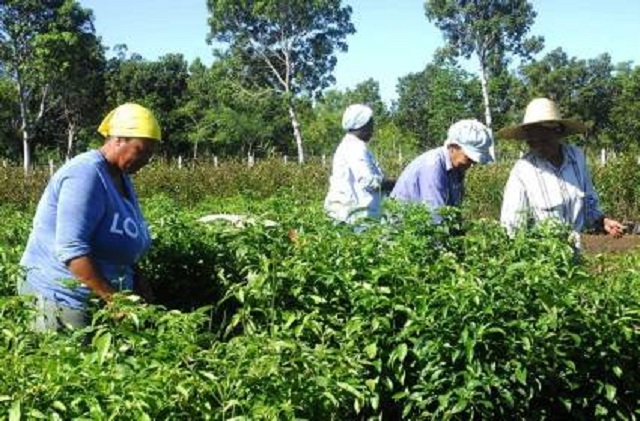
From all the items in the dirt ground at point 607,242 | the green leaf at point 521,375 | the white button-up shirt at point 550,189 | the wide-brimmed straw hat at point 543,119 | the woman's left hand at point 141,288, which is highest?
the wide-brimmed straw hat at point 543,119

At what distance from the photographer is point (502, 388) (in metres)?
2.79

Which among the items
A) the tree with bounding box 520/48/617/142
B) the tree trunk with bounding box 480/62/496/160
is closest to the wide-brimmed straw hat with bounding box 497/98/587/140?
the tree trunk with bounding box 480/62/496/160

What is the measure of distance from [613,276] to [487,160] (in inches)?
39.5

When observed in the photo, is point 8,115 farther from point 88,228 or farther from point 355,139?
point 88,228

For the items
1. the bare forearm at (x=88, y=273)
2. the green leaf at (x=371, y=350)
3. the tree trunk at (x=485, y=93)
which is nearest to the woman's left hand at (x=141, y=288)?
the bare forearm at (x=88, y=273)

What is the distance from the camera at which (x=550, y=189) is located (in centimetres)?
452

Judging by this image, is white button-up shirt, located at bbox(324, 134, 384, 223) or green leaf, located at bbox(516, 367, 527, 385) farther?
white button-up shirt, located at bbox(324, 134, 384, 223)

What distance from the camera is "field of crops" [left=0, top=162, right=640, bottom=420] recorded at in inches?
77.7

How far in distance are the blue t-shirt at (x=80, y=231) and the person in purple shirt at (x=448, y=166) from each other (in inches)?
62.3

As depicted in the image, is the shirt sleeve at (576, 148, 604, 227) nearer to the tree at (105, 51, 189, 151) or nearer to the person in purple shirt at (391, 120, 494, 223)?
the person in purple shirt at (391, 120, 494, 223)

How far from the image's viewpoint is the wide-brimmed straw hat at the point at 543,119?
4488 millimetres

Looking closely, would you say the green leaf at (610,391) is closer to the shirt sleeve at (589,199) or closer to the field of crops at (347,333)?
the field of crops at (347,333)

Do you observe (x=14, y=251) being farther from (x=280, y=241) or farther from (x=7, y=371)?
(x=7, y=371)

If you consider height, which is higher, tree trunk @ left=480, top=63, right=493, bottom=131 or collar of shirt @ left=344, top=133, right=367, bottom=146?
tree trunk @ left=480, top=63, right=493, bottom=131
